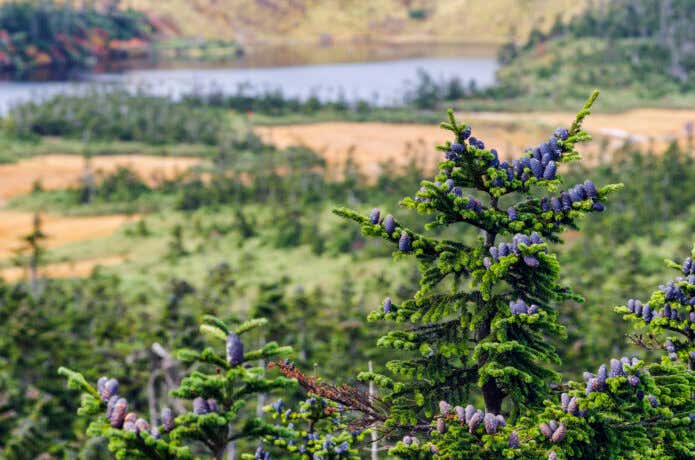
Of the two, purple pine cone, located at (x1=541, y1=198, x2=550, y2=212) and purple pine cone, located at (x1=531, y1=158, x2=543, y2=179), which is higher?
purple pine cone, located at (x1=531, y1=158, x2=543, y2=179)

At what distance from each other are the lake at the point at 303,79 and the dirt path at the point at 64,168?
2170 centimetres

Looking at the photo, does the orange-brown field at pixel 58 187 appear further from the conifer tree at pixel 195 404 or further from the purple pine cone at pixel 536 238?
the conifer tree at pixel 195 404

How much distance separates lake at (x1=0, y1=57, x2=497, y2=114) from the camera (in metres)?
99.9

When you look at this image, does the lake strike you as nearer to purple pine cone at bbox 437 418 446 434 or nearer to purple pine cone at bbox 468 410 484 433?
purple pine cone at bbox 437 418 446 434

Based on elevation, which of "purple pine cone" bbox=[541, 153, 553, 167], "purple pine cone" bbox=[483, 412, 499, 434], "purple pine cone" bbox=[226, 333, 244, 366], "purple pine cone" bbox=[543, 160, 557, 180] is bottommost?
"purple pine cone" bbox=[483, 412, 499, 434]

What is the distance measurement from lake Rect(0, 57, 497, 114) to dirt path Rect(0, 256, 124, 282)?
45.5 meters

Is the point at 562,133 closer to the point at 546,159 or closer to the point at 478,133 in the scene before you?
the point at 546,159

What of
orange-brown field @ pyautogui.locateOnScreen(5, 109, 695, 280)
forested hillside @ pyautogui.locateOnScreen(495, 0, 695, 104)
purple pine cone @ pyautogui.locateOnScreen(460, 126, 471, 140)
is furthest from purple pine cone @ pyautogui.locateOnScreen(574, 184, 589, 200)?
forested hillside @ pyautogui.locateOnScreen(495, 0, 695, 104)

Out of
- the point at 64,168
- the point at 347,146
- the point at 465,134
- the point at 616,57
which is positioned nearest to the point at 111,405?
the point at 465,134

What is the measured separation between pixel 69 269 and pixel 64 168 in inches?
890

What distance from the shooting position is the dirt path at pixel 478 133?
69625 millimetres

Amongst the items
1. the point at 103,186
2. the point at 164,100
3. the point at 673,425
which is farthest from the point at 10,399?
the point at 164,100

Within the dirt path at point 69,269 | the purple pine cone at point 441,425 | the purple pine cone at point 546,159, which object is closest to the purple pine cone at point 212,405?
the purple pine cone at point 441,425

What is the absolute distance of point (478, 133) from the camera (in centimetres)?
7594
